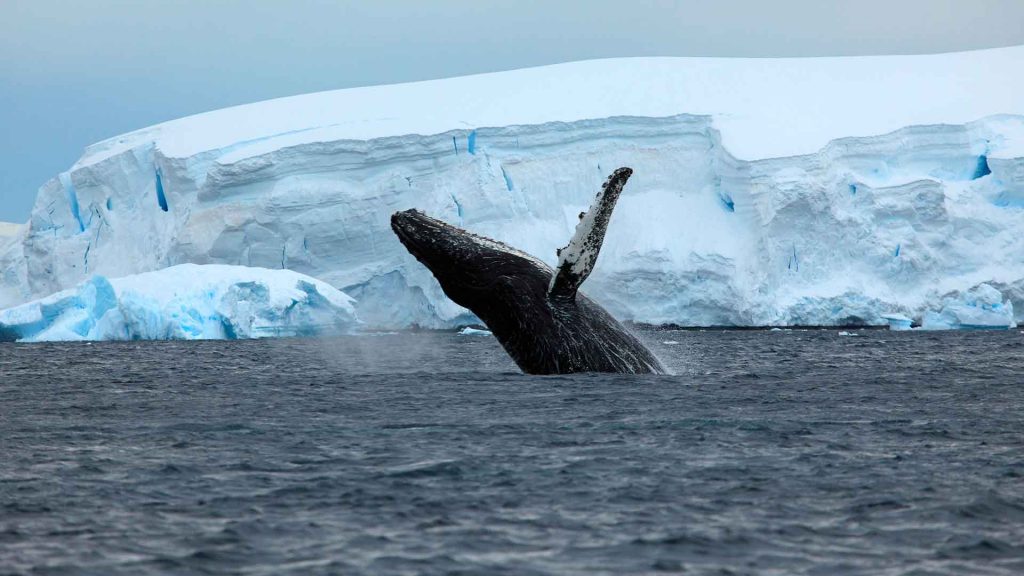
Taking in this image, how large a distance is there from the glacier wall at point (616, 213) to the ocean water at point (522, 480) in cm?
2239

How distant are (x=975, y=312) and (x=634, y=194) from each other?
11353mm

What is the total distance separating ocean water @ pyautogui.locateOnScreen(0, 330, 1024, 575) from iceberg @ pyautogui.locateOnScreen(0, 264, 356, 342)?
721 inches

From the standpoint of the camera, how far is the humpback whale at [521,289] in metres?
9.48

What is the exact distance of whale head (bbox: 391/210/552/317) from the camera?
9.52m

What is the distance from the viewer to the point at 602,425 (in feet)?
26.6

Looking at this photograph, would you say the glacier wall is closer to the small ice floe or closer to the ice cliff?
the ice cliff

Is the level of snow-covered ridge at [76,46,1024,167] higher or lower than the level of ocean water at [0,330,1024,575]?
higher

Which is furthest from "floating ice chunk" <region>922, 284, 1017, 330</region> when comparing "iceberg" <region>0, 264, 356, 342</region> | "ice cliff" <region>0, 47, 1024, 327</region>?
"iceberg" <region>0, 264, 356, 342</region>

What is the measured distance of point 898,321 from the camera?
3362 cm

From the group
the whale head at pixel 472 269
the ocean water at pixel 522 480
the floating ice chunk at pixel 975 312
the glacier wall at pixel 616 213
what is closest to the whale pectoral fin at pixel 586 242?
the whale head at pixel 472 269

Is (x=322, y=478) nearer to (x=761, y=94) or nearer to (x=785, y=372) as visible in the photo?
(x=785, y=372)

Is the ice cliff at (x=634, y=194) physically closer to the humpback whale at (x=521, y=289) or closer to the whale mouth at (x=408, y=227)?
the humpback whale at (x=521, y=289)

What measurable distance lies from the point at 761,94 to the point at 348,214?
1587 cm

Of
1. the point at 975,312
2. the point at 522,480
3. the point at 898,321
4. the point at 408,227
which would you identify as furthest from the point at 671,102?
the point at 522,480
